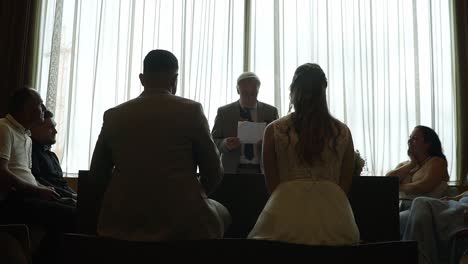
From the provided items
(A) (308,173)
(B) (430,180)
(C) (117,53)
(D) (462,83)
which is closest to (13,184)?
(A) (308,173)

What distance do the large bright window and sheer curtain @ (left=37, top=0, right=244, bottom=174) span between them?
10 millimetres

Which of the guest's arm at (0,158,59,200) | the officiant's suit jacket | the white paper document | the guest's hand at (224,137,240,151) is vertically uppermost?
the officiant's suit jacket

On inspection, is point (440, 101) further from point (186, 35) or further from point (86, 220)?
point (86, 220)

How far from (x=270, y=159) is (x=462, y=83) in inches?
151

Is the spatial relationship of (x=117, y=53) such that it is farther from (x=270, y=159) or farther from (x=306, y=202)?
(x=306, y=202)

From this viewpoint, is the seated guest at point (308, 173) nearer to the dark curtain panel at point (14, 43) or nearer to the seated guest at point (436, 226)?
the seated guest at point (436, 226)

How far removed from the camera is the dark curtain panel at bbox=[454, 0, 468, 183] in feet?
16.6

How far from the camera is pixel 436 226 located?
318 centimetres

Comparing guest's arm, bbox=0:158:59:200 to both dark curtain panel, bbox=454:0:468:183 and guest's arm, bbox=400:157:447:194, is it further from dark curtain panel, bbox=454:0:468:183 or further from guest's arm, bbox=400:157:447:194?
dark curtain panel, bbox=454:0:468:183

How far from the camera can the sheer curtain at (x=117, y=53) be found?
5141 millimetres

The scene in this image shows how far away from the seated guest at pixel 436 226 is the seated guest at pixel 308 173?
4.36 ft

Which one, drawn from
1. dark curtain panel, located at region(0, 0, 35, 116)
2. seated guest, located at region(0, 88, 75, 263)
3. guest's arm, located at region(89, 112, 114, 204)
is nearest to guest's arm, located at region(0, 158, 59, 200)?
seated guest, located at region(0, 88, 75, 263)

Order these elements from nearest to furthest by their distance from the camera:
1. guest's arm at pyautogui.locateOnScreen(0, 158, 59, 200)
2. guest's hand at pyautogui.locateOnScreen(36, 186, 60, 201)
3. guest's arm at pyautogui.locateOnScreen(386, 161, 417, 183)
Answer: guest's arm at pyautogui.locateOnScreen(0, 158, 59, 200), guest's hand at pyautogui.locateOnScreen(36, 186, 60, 201), guest's arm at pyautogui.locateOnScreen(386, 161, 417, 183)

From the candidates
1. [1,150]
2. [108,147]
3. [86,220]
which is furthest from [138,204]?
[1,150]
